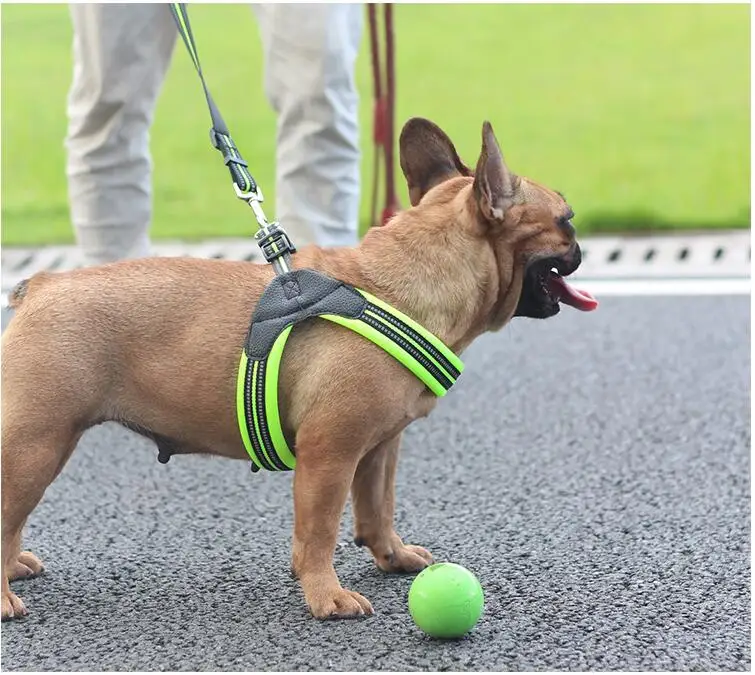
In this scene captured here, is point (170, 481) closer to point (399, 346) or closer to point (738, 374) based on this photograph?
point (399, 346)

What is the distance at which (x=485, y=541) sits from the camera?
2904 millimetres

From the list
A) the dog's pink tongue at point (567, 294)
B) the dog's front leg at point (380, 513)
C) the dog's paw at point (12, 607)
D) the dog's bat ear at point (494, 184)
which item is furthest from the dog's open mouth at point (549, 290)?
the dog's paw at point (12, 607)

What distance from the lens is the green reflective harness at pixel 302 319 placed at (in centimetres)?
240

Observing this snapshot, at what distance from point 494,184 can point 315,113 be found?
153cm

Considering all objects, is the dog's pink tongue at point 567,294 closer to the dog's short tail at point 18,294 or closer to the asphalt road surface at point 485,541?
the asphalt road surface at point 485,541

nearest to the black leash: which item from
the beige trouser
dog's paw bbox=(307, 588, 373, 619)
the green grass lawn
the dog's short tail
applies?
the dog's short tail

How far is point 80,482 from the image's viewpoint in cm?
338

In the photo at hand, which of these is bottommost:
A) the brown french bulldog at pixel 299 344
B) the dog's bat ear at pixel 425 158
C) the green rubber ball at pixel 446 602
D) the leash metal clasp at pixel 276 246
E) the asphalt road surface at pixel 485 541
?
the asphalt road surface at pixel 485 541

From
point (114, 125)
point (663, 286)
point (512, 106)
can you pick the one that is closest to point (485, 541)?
point (114, 125)

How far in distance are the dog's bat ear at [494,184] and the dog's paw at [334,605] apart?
2.58 feet

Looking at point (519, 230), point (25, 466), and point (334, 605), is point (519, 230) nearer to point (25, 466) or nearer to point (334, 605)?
point (334, 605)

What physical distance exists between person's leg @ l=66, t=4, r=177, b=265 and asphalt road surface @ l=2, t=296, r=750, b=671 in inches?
25.6

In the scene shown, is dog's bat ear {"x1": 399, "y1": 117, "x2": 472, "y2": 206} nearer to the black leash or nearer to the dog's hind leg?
A: the black leash

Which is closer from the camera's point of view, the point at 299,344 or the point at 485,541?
the point at 299,344
